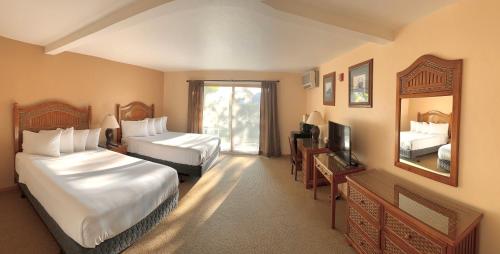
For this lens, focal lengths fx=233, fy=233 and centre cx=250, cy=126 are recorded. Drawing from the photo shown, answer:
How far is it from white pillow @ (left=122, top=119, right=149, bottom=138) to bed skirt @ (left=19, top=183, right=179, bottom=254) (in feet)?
7.60

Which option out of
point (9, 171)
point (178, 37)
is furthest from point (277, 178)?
point (9, 171)

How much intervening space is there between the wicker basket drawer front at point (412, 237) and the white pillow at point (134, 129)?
182 inches

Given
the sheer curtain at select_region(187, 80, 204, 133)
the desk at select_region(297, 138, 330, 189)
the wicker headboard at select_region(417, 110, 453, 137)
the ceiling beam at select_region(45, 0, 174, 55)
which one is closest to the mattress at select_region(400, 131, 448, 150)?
the wicker headboard at select_region(417, 110, 453, 137)

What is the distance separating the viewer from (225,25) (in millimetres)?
2604

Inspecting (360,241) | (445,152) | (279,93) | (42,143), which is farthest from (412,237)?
(279,93)

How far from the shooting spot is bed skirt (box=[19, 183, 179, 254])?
1.73m

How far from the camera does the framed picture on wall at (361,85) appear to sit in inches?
111

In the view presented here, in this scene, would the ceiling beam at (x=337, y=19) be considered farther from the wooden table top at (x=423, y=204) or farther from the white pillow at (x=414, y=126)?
the wooden table top at (x=423, y=204)

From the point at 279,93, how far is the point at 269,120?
74 cm

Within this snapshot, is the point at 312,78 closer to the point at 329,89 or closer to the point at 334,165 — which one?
the point at 329,89

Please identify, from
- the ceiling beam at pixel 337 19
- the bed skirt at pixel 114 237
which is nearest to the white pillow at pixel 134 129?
the bed skirt at pixel 114 237

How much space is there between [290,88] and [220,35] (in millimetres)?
3247

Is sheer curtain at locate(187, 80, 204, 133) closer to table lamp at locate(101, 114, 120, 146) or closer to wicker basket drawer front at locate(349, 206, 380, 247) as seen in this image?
table lamp at locate(101, 114, 120, 146)

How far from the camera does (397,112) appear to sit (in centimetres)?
229
